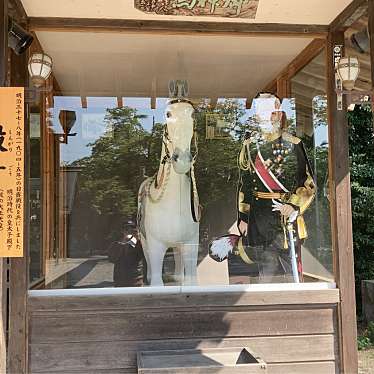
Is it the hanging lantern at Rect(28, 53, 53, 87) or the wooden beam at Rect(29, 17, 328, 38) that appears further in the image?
the wooden beam at Rect(29, 17, 328, 38)

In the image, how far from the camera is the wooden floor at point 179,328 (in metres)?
3.32

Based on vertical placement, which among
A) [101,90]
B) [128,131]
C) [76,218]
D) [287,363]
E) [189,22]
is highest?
[189,22]

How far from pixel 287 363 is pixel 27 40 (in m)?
2.79

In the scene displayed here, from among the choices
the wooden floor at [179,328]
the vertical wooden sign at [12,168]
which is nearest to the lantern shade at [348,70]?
the wooden floor at [179,328]

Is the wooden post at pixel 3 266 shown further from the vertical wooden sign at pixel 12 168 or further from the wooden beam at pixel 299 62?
the wooden beam at pixel 299 62

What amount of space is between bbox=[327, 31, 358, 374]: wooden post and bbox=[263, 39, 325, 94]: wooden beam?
0.18 meters

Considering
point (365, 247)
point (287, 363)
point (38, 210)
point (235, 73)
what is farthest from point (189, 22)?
point (365, 247)

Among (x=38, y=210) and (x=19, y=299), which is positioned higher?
(x=38, y=210)

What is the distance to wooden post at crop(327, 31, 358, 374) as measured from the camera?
11.3 feet

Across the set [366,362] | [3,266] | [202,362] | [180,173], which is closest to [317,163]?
[180,173]

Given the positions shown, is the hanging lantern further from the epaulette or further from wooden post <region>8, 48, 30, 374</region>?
the epaulette

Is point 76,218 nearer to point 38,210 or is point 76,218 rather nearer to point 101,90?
point 38,210

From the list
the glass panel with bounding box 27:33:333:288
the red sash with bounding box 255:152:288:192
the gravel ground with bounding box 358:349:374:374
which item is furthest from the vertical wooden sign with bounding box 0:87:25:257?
the gravel ground with bounding box 358:349:374:374

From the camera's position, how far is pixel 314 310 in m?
3.50
